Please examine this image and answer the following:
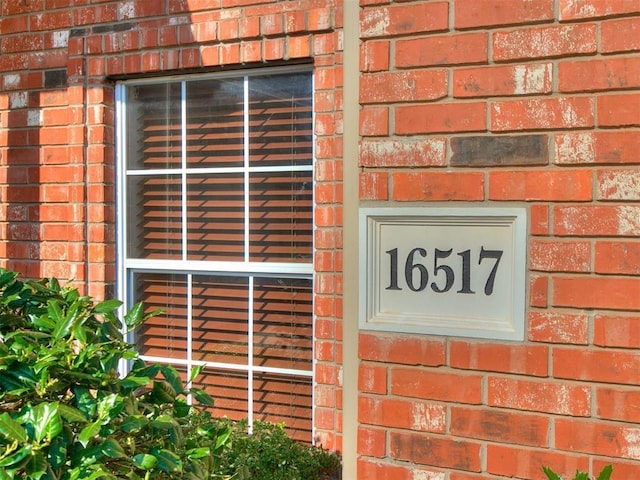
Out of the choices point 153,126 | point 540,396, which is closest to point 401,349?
point 540,396

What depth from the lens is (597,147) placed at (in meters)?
1.85

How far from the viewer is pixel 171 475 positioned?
1433mm

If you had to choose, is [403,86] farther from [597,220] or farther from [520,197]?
[597,220]

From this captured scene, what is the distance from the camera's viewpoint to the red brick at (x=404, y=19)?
1.99 metres

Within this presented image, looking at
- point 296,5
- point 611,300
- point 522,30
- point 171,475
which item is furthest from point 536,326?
point 296,5

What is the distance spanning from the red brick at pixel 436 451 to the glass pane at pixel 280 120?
4.84 ft

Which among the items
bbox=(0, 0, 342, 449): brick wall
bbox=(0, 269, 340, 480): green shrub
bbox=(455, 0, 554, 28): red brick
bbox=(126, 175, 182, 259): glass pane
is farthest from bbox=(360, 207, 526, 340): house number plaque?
bbox=(126, 175, 182, 259): glass pane

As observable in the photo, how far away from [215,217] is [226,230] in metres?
0.09

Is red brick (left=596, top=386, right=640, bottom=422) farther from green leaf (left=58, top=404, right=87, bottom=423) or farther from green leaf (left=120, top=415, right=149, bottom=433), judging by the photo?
green leaf (left=58, top=404, right=87, bottom=423)

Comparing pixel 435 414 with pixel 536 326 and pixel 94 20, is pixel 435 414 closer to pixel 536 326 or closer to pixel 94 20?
pixel 536 326

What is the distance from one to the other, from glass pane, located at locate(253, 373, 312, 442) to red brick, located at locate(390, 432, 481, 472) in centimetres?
112

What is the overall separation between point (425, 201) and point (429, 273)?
225 millimetres

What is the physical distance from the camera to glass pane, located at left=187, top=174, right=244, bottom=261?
3.23m

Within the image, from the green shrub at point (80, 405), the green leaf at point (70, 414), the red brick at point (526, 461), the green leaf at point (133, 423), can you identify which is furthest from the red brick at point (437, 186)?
the green leaf at point (70, 414)
